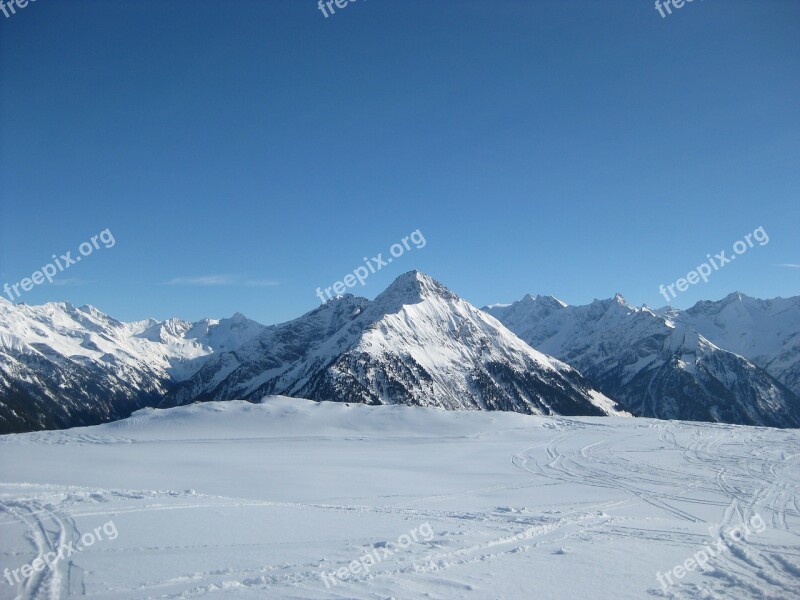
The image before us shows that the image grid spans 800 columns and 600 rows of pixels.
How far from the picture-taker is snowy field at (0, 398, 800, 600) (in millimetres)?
11141

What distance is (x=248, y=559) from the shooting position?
1206 cm

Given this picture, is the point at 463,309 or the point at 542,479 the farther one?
the point at 463,309

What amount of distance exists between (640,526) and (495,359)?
15640cm

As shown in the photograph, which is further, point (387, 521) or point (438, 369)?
point (438, 369)

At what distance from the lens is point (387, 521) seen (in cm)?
1702

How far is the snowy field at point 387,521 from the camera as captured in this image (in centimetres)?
1114

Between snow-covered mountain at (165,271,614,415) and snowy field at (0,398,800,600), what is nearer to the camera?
snowy field at (0,398,800,600)

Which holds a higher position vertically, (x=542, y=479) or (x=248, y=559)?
(x=248, y=559)

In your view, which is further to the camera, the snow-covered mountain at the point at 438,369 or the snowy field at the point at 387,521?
the snow-covered mountain at the point at 438,369

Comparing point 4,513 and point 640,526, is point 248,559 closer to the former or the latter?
point 4,513

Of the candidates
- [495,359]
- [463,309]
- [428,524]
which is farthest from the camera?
[463,309]

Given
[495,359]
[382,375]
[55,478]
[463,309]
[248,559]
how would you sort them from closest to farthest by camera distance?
1. [248,559]
2. [55,478]
3. [382,375]
4. [495,359]
5. [463,309]

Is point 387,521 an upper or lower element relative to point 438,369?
upper

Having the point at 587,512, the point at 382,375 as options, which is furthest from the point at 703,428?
the point at 382,375
